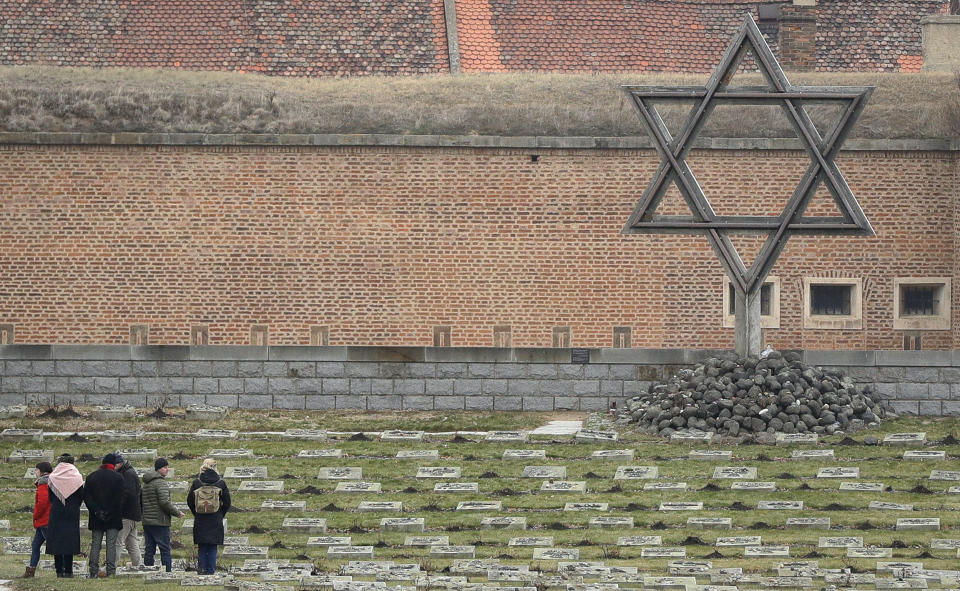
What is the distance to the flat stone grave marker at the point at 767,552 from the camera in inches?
700

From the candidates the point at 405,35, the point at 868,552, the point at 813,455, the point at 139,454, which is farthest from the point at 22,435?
the point at 405,35

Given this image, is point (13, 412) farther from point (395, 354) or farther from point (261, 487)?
point (261, 487)

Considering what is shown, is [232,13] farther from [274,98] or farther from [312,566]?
[312,566]

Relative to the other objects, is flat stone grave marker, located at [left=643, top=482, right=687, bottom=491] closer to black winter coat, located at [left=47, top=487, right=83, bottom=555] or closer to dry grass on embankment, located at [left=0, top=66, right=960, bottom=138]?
black winter coat, located at [left=47, top=487, right=83, bottom=555]

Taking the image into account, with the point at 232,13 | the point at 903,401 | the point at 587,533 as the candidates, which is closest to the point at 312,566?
the point at 587,533

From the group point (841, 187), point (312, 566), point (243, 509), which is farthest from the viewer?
point (841, 187)

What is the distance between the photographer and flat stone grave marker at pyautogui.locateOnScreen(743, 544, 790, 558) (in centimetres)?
1778

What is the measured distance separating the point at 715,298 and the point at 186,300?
757cm

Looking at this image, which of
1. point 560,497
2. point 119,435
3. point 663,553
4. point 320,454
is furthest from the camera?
point 119,435

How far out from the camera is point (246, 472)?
21.6 metres

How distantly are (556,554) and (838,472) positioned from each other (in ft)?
15.8

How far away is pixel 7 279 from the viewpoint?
2788 cm

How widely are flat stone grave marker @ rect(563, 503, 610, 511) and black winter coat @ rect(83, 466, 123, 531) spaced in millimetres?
4995

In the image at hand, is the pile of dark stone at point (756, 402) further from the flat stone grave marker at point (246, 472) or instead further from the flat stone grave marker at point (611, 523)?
the flat stone grave marker at point (246, 472)
